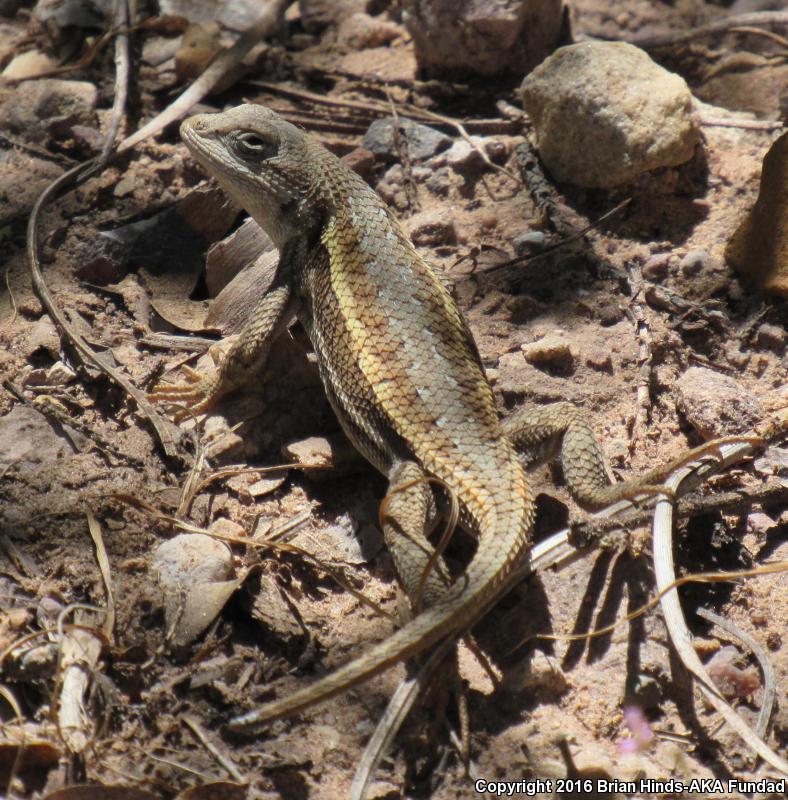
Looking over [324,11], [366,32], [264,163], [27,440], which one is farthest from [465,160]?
[27,440]

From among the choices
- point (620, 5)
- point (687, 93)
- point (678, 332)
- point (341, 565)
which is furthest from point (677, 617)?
point (620, 5)

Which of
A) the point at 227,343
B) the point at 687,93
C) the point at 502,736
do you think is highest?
the point at 687,93

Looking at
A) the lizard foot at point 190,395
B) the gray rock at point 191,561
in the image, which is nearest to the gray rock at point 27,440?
the lizard foot at point 190,395

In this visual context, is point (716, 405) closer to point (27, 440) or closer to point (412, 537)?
point (412, 537)

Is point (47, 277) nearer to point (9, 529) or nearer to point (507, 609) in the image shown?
point (9, 529)

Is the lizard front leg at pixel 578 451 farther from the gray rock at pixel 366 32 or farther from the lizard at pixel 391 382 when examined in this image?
the gray rock at pixel 366 32

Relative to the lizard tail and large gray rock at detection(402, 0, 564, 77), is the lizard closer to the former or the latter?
the lizard tail

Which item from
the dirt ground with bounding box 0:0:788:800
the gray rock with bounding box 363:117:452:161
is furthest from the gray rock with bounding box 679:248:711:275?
the gray rock with bounding box 363:117:452:161
